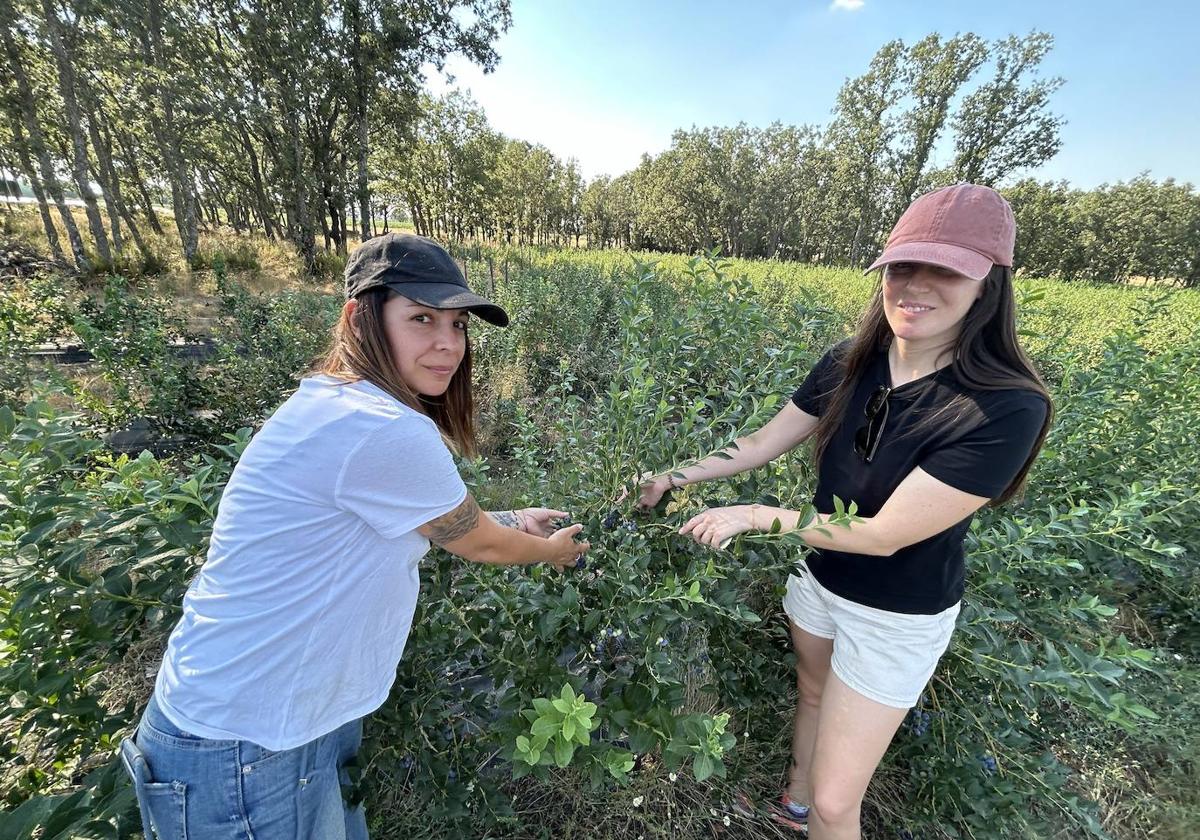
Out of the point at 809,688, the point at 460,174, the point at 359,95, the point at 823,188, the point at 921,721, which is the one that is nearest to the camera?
the point at 921,721

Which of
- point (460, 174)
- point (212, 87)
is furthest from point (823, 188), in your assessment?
point (212, 87)

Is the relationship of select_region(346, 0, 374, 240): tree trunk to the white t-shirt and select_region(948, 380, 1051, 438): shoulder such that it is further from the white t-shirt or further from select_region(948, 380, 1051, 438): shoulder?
select_region(948, 380, 1051, 438): shoulder

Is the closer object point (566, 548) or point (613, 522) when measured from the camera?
point (566, 548)

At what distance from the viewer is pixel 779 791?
196cm

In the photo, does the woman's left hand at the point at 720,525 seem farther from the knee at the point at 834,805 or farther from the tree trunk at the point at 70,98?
the tree trunk at the point at 70,98

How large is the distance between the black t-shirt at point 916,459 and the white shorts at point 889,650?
0.12 ft

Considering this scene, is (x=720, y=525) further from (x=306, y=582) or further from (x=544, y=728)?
(x=306, y=582)

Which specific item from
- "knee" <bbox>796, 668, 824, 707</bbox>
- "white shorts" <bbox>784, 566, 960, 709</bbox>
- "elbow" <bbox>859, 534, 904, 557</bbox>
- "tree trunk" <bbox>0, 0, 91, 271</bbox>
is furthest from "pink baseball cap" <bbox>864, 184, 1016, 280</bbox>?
"tree trunk" <bbox>0, 0, 91, 271</bbox>

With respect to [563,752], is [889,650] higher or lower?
lower

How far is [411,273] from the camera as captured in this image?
1.12 m

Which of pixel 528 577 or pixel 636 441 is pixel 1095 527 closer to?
pixel 636 441

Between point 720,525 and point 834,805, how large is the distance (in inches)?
37.5

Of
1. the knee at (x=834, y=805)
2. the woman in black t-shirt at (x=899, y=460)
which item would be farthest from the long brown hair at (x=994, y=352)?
the knee at (x=834, y=805)

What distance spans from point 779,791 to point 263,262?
1848 centimetres
